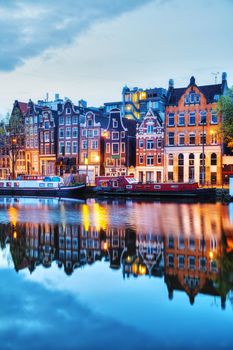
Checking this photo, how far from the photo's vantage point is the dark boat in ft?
236

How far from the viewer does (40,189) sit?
74938 mm

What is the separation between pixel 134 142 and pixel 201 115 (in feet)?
52.8

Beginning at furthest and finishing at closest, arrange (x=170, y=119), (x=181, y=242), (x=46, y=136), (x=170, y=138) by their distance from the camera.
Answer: (x=46, y=136) → (x=170, y=119) → (x=170, y=138) → (x=181, y=242)

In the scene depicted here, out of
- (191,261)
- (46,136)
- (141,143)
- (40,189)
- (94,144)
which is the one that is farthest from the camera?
(46,136)

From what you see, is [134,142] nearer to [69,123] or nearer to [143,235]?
[69,123]

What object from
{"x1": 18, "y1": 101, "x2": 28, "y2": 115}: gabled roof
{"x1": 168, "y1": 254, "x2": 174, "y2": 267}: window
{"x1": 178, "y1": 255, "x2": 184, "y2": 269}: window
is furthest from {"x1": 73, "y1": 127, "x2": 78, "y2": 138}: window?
{"x1": 178, "y1": 255, "x2": 184, "y2": 269}: window

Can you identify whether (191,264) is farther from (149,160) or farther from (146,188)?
(149,160)

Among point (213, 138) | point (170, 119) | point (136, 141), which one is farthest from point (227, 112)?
point (136, 141)

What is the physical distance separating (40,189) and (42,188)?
46 cm

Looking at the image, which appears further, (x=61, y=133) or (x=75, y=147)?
(x=61, y=133)

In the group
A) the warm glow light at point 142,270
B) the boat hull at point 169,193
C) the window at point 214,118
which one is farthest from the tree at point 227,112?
the warm glow light at point 142,270

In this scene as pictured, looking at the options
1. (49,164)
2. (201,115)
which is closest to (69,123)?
(49,164)

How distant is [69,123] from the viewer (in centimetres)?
9325

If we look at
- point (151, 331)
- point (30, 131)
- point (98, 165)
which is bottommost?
point (151, 331)
